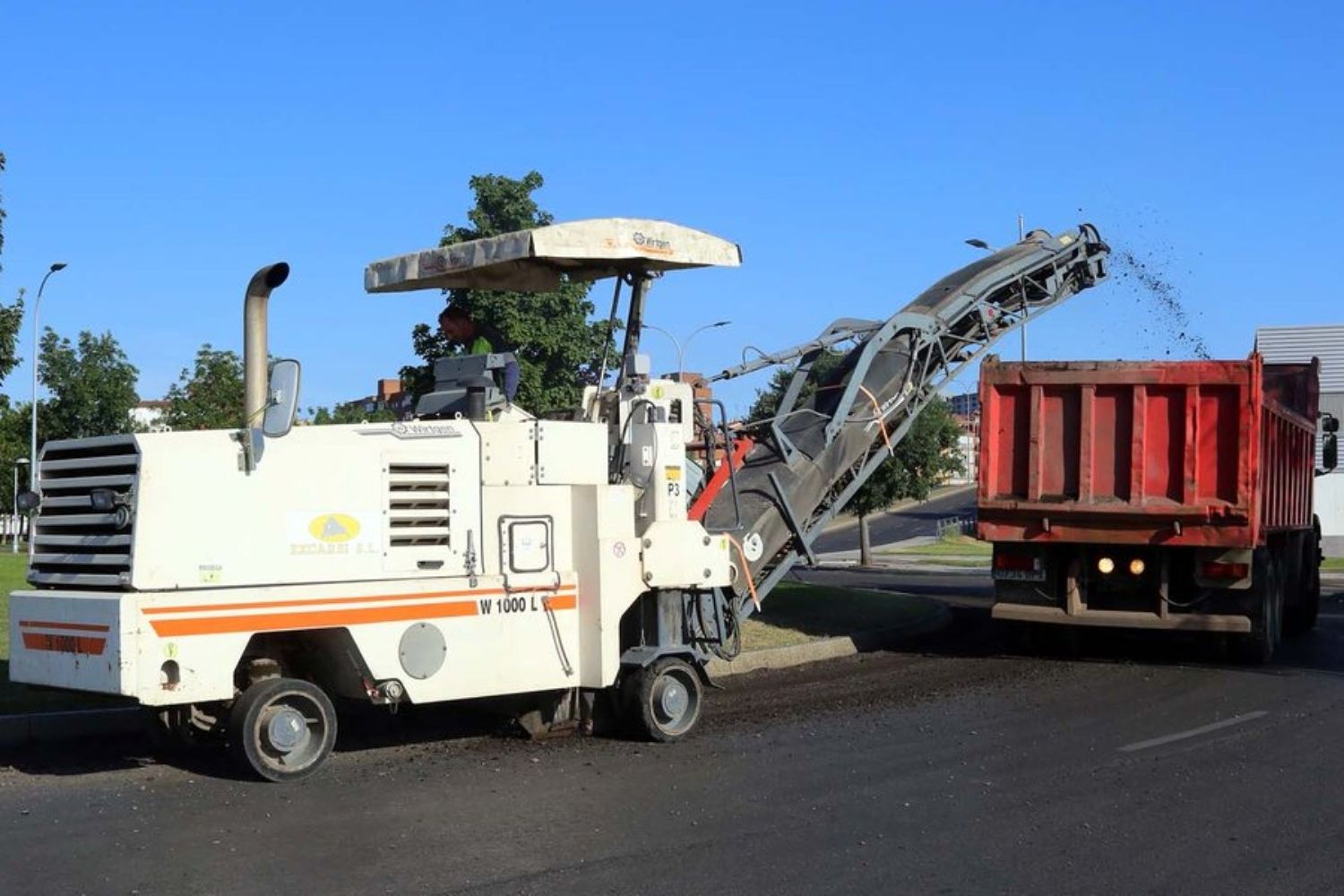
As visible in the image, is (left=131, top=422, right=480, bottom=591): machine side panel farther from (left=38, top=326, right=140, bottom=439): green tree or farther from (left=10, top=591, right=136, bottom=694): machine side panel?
(left=38, top=326, right=140, bottom=439): green tree

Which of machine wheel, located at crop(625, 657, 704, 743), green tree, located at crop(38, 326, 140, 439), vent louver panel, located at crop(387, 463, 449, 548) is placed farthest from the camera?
green tree, located at crop(38, 326, 140, 439)

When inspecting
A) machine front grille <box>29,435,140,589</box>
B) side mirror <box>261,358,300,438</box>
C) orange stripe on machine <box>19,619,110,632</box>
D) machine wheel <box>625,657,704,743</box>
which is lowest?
machine wheel <box>625,657,704,743</box>

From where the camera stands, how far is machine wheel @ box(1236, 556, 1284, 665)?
47.5 feet

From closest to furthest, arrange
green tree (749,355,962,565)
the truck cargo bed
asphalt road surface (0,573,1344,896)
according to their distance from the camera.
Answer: asphalt road surface (0,573,1344,896), the truck cargo bed, green tree (749,355,962,565)

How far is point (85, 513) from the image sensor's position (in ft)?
28.6

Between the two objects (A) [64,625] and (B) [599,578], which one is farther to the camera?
(B) [599,578]

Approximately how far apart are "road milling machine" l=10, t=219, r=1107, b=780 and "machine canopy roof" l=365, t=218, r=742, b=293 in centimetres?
2

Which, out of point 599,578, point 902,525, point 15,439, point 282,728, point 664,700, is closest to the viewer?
point 282,728

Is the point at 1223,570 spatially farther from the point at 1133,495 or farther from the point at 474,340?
the point at 474,340

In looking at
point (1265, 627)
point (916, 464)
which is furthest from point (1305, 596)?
point (916, 464)

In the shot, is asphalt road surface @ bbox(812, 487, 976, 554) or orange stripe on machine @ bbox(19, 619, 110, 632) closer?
orange stripe on machine @ bbox(19, 619, 110, 632)

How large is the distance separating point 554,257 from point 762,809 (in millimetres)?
4127

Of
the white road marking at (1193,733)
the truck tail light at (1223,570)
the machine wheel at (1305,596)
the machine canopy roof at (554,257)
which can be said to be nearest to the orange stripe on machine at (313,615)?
the machine canopy roof at (554,257)

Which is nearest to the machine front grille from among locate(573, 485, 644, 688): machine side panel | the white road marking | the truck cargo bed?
locate(573, 485, 644, 688): machine side panel
